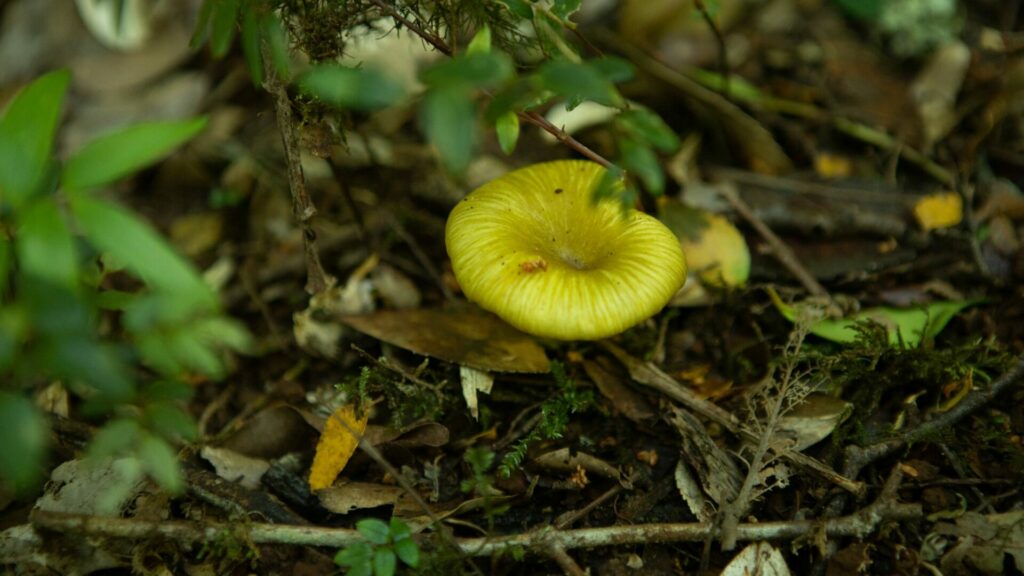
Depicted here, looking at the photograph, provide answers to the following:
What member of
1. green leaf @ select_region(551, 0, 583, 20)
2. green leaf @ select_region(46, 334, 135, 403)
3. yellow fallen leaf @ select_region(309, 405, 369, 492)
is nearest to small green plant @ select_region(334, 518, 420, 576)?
yellow fallen leaf @ select_region(309, 405, 369, 492)

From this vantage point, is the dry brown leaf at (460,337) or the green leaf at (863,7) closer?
the dry brown leaf at (460,337)

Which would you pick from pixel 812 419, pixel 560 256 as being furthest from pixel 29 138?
pixel 812 419

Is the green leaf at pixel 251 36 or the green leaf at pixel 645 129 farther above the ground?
the green leaf at pixel 251 36

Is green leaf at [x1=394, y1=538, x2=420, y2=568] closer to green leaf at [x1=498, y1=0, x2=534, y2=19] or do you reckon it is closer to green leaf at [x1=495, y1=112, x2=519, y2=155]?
green leaf at [x1=495, y1=112, x2=519, y2=155]

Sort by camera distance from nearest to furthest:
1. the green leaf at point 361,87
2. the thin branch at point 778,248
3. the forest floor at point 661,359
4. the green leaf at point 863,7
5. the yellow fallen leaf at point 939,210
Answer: the green leaf at point 361,87 → the forest floor at point 661,359 → the thin branch at point 778,248 → the yellow fallen leaf at point 939,210 → the green leaf at point 863,7

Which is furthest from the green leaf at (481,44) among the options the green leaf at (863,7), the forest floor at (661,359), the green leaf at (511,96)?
the green leaf at (863,7)

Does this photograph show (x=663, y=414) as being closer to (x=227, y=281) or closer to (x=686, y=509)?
(x=686, y=509)

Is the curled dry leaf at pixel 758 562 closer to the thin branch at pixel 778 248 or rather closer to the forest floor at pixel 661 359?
the forest floor at pixel 661 359
